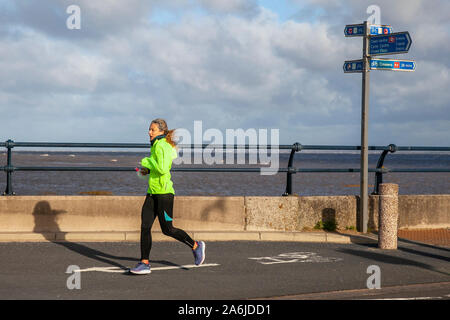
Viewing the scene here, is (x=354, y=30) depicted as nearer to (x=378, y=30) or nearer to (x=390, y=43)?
(x=378, y=30)

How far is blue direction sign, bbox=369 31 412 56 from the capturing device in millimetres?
10070

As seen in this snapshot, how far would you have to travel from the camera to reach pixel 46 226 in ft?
32.9

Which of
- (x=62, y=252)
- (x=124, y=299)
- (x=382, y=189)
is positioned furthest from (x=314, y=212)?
(x=124, y=299)

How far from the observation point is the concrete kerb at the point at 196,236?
959 cm

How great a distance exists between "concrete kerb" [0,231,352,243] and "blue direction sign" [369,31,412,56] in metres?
3.14

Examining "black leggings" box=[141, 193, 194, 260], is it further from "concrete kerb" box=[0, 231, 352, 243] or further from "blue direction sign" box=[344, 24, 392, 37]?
"blue direction sign" box=[344, 24, 392, 37]

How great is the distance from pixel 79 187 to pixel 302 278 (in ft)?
94.5

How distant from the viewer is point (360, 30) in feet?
34.6

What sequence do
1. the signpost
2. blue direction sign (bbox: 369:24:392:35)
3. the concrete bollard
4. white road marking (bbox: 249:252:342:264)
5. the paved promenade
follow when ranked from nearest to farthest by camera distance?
the paved promenade → white road marking (bbox: 249:252:342:264) → the concrete bollard → the signpost → blue direction sign (bbox: 369:24:392:35)

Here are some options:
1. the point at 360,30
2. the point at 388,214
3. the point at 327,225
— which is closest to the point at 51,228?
the point at 327,225

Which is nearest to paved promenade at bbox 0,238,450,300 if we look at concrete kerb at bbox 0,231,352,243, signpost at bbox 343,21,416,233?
concrete kerb at bbox 0,231,352,243

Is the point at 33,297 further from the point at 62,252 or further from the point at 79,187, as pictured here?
the point at 79,187

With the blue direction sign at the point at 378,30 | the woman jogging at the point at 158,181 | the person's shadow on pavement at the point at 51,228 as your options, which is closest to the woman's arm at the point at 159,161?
the woman jogging at the point at 158,181
